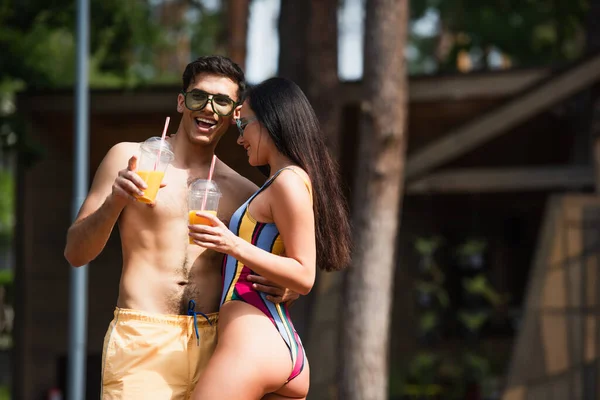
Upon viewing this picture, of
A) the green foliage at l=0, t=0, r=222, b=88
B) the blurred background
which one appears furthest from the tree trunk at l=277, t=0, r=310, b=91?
the green foliage at l=0, t=0, r=222, b=88

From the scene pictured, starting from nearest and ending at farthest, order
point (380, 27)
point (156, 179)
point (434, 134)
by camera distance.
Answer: point (156, 179) → point (380, 27) → point (434, 134)

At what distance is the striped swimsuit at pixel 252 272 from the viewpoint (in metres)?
3.46

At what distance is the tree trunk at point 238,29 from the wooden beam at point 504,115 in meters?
7.87

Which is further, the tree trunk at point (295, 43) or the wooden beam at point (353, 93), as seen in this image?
the wooden beam at point (353, 93)

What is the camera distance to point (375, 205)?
941cm

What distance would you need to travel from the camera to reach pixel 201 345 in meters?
3.67

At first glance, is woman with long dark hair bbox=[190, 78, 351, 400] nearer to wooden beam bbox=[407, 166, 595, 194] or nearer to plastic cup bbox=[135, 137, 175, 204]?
plastic cup bbox=[135, 137, 175, 204]

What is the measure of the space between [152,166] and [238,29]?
15.4 m

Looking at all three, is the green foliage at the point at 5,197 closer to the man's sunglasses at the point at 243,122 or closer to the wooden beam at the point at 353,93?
the wooden beam at the point at 353,93

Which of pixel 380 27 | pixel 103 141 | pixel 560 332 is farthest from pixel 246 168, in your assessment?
pixel 560 332

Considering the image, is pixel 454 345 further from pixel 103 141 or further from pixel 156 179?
pixel 156 179

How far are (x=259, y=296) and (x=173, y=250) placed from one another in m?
0.44

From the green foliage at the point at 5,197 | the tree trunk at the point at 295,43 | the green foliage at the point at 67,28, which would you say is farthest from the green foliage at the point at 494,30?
the green foliage at the point at 5,197

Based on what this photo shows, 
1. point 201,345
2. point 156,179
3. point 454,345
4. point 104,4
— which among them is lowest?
point 454,345
